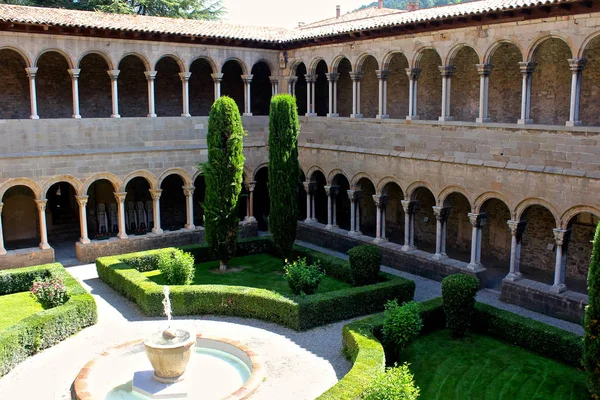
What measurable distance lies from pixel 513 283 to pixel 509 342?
2.75m

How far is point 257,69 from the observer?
2775cm

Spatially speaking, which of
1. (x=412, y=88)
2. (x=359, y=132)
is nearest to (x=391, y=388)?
(x=412, y=88)

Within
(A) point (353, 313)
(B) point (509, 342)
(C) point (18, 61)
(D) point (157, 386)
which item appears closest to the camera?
(D) point (157, 386)

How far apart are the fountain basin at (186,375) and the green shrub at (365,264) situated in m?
4.85

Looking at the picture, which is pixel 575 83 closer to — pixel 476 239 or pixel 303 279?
pixel 476 239

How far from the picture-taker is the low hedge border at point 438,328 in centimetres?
1105

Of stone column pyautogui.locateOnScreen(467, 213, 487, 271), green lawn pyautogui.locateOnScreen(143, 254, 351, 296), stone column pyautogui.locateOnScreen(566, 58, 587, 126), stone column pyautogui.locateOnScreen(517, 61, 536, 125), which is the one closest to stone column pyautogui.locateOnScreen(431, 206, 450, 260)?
stone column pyautogui.locateOnScreen(467, 213, 487, 271)

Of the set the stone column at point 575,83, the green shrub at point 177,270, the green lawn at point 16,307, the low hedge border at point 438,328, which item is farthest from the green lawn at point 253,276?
the stone column at point 575,83

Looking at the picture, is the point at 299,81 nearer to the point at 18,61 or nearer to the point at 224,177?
the point at 224,177

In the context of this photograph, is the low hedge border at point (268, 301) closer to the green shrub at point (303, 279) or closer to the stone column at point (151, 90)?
the green shrub at point (303, 279)

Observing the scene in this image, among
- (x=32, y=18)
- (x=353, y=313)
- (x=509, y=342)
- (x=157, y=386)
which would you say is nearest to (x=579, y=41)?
(x=509, y=342)

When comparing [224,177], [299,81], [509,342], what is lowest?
[509,342]

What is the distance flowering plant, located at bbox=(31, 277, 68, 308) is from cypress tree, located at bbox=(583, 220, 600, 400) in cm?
1182

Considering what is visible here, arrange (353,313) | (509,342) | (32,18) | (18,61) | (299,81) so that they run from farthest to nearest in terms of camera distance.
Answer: (299,81) < (18,61) < (32,18) < (353,313) < (509,342)
